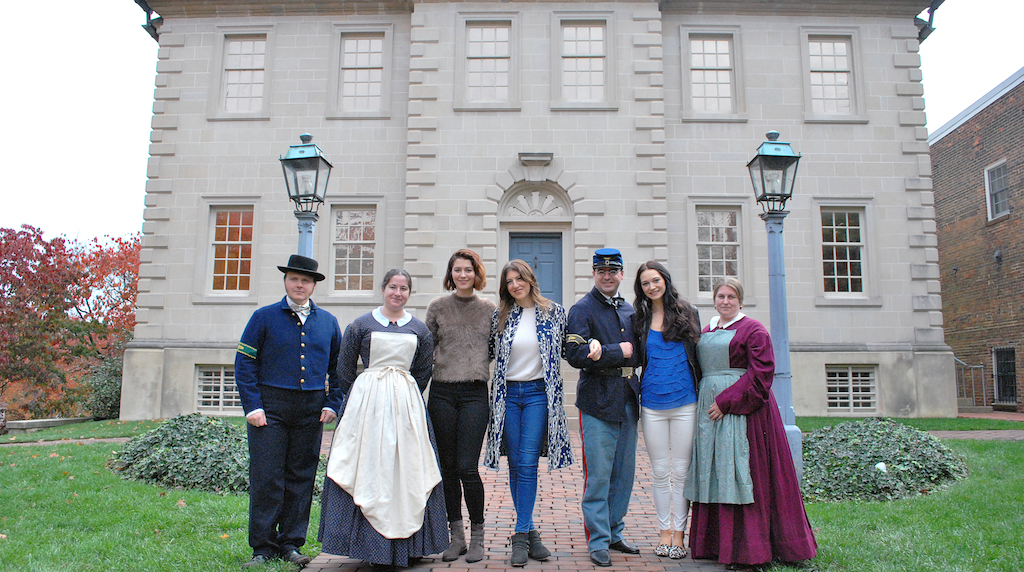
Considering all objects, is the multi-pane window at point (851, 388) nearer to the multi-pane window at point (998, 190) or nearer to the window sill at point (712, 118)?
the window sill at point (712, 118)

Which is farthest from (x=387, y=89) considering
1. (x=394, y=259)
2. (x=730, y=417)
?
(x=730, y=417)

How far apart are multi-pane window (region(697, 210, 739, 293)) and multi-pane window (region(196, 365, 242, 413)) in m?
9.69

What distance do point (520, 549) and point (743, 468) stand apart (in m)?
1.58

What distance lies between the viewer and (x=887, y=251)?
13539 mm

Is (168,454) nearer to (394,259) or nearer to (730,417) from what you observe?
(730,417)

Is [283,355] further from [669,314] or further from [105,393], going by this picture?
[105,393]

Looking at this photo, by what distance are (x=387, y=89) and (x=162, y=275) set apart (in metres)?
5.99

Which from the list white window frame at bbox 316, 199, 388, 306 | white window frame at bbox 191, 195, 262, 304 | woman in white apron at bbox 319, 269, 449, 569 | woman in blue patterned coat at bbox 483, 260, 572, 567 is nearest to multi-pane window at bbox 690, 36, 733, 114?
white window frame at bbox 316, 199, 388, 306

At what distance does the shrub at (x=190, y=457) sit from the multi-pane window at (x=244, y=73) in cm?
851

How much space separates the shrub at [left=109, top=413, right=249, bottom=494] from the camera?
267 inches

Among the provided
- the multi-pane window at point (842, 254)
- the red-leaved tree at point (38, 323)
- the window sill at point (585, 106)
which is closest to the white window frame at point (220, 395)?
the red-leaved tree at point (38, 323)

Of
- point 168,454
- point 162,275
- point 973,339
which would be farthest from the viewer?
Answer: point 973,339

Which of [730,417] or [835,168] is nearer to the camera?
[730,417]

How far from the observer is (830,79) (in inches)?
554
